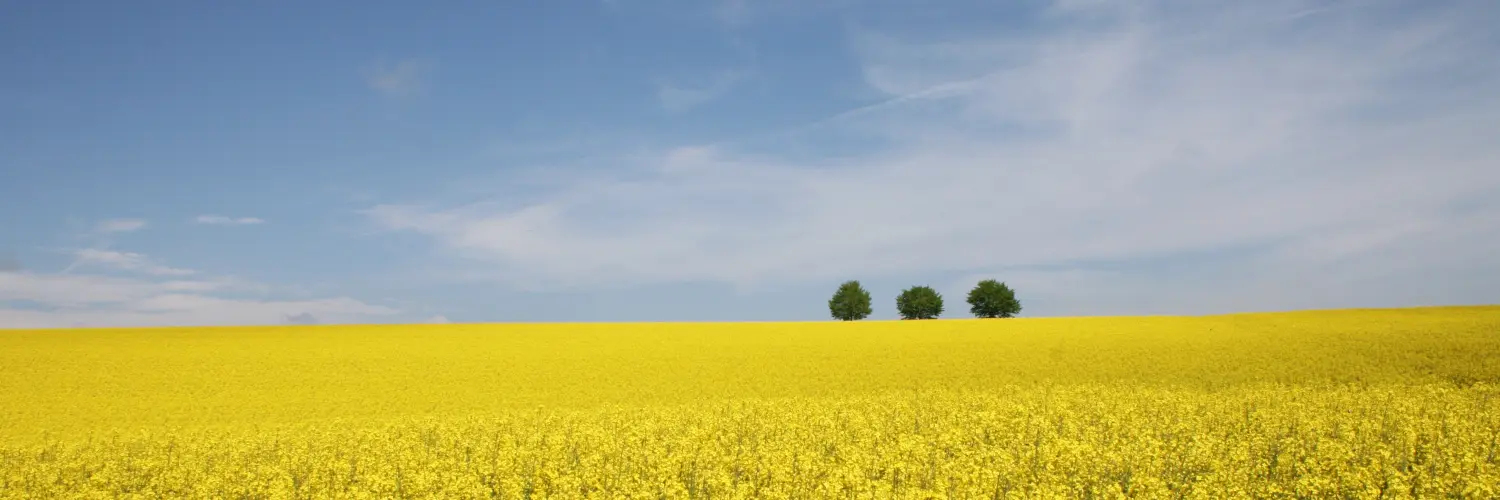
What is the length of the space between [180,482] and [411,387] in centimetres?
1419

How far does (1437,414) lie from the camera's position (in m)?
16.7

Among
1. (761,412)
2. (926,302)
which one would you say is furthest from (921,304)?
(761,412)

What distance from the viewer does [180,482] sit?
11344mm

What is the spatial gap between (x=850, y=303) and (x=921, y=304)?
6.16m

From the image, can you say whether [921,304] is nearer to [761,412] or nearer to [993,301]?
[993,301]

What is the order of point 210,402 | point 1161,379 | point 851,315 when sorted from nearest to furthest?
point 210,402, point 1161,379, point 851,315

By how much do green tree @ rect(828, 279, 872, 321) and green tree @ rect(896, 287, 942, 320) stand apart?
143 inches

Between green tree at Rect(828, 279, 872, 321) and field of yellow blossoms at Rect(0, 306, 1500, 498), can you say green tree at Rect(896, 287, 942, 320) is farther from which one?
field of yellow blossoms at Rect(0, 306, 1500, 498)

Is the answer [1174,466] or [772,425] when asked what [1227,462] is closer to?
[1174,466]

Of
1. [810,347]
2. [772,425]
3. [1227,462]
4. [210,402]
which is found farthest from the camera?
[810,347]

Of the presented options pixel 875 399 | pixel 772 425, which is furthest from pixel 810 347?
pixel 772 425

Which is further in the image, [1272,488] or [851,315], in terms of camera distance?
[851,315]

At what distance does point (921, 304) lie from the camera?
7338 centimetres

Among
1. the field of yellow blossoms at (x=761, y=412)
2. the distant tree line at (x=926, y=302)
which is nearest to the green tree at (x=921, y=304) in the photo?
the distant tree line at (x=926, y=302)
